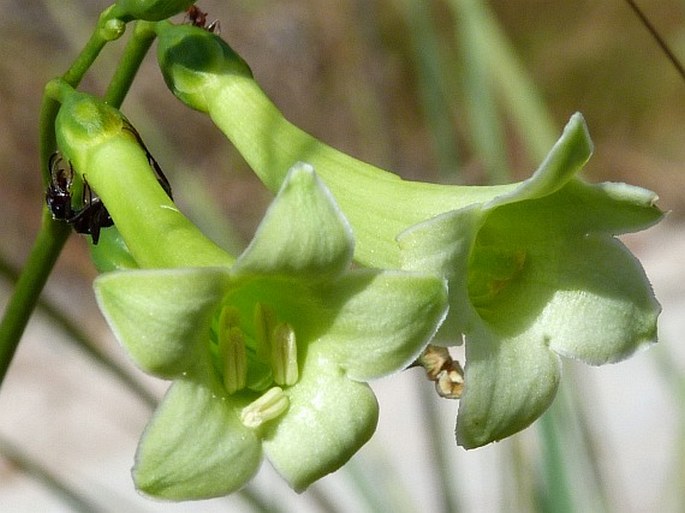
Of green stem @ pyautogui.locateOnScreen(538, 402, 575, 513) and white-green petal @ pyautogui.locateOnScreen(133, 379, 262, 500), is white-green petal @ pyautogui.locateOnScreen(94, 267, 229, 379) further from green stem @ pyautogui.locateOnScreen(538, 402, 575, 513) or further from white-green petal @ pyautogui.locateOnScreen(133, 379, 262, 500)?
green stem @ pyautogui.locateOnScreen(538, 402, 575, 513)

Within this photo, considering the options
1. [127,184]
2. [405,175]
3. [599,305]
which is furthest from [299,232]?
[405,175]

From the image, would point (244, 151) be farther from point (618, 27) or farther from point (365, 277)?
point (618, 27)

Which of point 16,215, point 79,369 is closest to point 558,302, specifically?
point 79,369

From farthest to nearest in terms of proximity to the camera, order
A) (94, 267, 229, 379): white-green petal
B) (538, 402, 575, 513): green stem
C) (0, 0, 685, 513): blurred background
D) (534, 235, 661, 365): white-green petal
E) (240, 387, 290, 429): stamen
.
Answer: (0, 0, 685, 513): blurred background
(538, 402, 575, 513): green stem
(534, 235, 661, 365): white-green petal
(240, 387, 290, 429): stamen
(94, 267, 229, 379): white-green petal

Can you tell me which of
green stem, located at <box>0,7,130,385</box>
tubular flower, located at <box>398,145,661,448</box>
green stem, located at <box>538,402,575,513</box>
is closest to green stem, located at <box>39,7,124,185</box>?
green stem, located at <box>0,7,130,385</box>

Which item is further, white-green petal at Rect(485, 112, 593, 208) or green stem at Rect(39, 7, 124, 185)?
green stem at Rect(39, 7, 124, 185)

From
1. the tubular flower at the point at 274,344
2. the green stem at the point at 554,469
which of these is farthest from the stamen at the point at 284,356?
the green stem at the point at 554,469

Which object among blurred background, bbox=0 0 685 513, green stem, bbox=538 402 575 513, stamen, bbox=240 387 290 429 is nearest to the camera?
stamen, bbox=240 387 290 429
